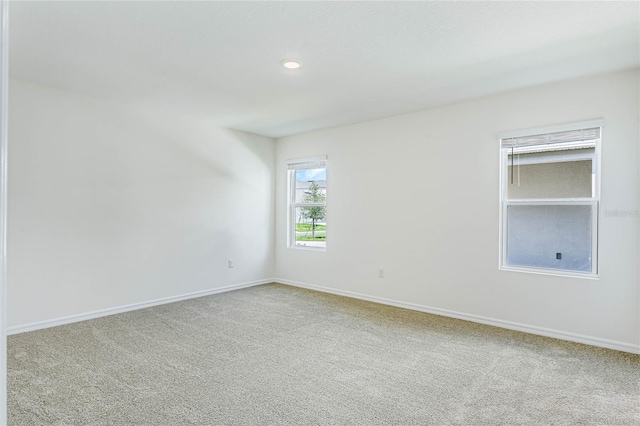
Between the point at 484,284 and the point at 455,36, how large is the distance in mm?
2464

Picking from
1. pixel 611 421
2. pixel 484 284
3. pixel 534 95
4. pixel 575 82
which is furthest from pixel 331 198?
pixel 611 421

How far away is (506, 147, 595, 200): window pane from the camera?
11.1 feet

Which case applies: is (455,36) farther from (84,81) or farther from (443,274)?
(84,81)

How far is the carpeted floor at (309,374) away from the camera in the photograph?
2111mm

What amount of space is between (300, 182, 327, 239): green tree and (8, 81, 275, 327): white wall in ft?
2.52

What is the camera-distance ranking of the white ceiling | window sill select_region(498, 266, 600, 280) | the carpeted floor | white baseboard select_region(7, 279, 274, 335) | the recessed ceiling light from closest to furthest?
the carpeted floor, the white ceiling, the recessed ceiling light, window sill select_region(498, 266, 600, 280), white baseboard select_region(7, 279, 274, 335)

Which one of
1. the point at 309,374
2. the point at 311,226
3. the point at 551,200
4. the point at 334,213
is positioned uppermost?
the point at 551,200

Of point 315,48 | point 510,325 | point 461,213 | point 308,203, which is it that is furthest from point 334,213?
point 315,48

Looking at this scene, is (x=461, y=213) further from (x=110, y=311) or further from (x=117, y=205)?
(x=110, y=311)

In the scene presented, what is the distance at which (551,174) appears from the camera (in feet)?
11.7

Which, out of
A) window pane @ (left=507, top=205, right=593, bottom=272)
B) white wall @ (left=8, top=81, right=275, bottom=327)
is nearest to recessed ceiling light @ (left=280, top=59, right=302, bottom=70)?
white wall @ (left=8, top=81, right=275, bottom=327)

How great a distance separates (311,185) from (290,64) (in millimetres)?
2778

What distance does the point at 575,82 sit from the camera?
3303 millimetres

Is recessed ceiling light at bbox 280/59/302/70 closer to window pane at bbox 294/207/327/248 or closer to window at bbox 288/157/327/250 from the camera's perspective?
window at bbox 288/157/327/250
